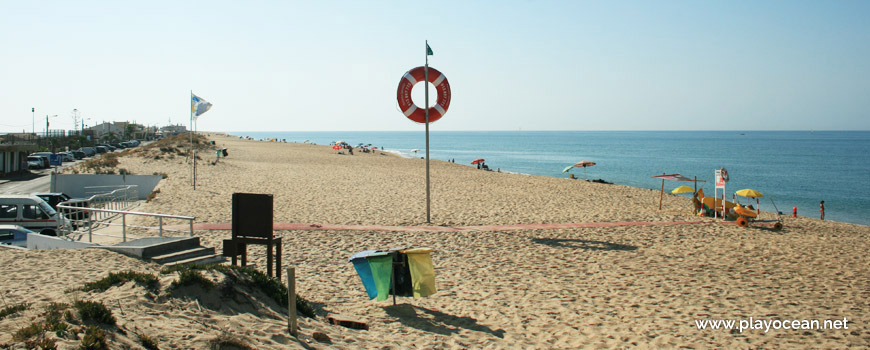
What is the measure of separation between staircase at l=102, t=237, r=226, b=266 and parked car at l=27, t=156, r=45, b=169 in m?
32.8

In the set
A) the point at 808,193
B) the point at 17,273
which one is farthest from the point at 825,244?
the point at 808,193

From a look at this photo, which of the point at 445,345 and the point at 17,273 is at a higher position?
the point at 17,273

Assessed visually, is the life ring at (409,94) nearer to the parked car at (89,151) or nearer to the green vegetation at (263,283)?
the green vegetation at (263,283)

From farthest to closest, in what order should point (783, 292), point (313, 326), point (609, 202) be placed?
1. point (609, 202)
2. point (783, 292)
3. point (313, 326)

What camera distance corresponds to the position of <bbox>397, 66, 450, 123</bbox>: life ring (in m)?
14.8

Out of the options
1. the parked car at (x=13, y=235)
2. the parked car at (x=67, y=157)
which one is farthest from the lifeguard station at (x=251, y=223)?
the parked car at (x=67, y=157)

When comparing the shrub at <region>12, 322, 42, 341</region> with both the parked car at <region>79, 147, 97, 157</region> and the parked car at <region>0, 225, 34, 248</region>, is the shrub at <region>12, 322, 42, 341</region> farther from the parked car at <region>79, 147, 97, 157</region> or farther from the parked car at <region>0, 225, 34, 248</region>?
the parked car at <region>79, 147, 97, 157</region>

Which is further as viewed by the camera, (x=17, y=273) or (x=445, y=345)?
(x=17, y=273)

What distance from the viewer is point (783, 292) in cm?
834

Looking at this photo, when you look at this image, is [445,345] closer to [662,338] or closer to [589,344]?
[589,344]

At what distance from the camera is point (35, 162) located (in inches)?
1358

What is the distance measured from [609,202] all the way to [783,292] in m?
11.7

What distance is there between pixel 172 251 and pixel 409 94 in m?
8.18

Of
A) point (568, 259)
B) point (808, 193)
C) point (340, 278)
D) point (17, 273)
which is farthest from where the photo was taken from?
point (808, 193)
